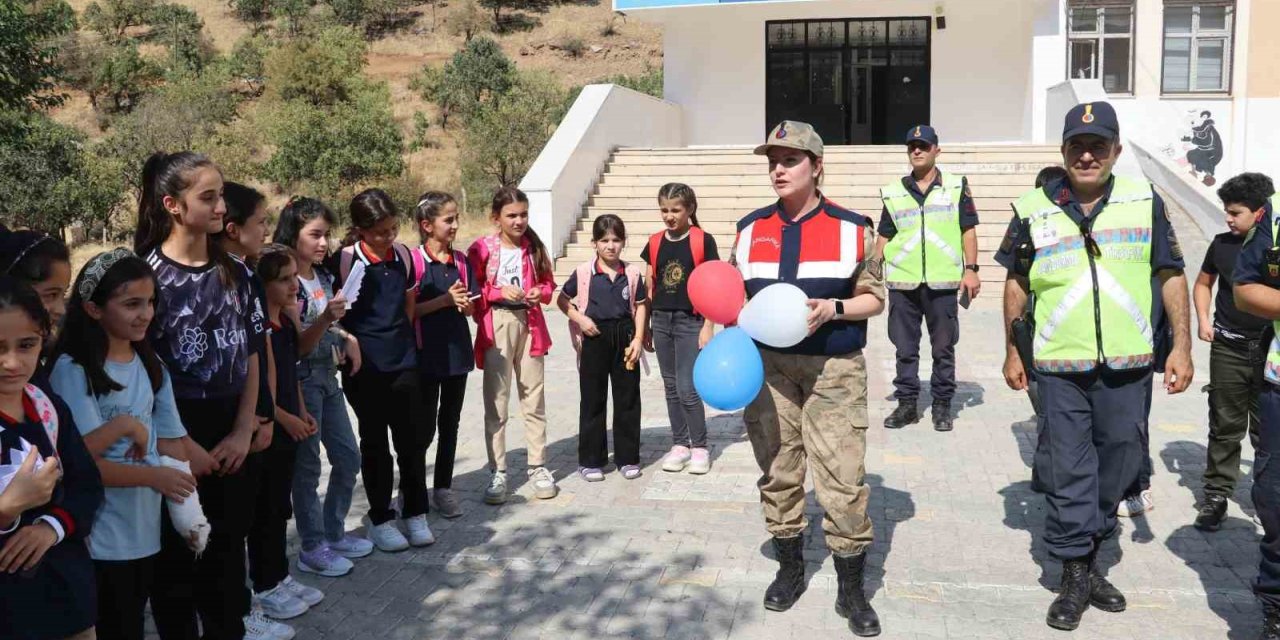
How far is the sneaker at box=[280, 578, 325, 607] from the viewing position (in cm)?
443

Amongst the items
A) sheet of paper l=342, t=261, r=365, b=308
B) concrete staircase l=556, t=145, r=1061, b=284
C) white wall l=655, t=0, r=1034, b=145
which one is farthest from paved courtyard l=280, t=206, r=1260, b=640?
white wall l=655, t=0, r=1034, b=145

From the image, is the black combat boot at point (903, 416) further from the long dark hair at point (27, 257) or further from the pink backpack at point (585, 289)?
the long dark hair at point (27, 257)

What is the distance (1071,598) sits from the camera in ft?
13.6

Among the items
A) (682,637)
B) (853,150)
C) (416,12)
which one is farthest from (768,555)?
(416,12)

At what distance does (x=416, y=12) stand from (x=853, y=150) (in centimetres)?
3926

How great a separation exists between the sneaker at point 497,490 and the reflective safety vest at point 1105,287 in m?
3.02

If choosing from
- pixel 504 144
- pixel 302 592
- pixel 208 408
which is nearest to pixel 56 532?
pixel 208 408

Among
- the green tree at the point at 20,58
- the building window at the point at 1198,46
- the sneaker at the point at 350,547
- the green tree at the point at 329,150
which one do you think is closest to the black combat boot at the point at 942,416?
the sneaker at the point at 350,547

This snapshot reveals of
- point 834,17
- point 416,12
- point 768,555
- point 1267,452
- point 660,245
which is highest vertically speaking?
point 416,12

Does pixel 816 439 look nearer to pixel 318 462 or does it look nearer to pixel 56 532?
pixel 318 462

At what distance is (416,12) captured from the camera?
169 feet

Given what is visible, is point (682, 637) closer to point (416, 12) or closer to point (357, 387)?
point (357, 387)

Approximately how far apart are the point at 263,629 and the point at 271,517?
→ 44cm

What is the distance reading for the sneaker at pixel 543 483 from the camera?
232 inches
